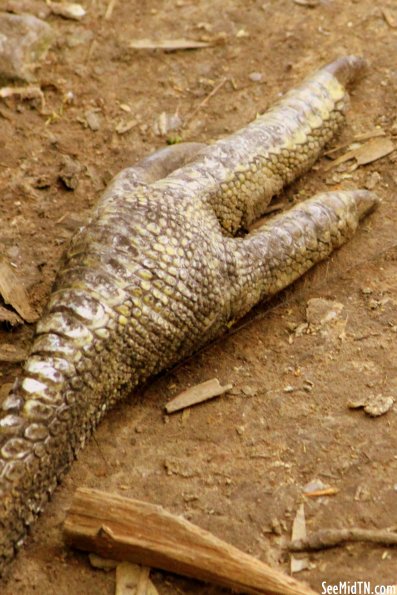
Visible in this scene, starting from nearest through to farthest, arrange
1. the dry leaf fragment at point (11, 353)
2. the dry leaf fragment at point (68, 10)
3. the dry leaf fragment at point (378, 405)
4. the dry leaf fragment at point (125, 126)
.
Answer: the dry leaf fragment at point (378, 405) → the dry leaf fragment at point (11, 353) → the dry leaf fragment at point (125, 126) → the dry leaf fragment at point (68, 10)

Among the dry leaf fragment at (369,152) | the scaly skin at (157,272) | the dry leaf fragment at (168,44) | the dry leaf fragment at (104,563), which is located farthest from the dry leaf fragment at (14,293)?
the dry leaf fragment at (168,44)

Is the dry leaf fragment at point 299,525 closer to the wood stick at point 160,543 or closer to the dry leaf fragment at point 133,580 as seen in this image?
the wood stick at point 160,543

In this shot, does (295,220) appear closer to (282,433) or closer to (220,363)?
(220,363)

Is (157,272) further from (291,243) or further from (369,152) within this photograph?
(369,152)

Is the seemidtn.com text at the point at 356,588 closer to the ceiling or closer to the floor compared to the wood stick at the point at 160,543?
closer to the floor

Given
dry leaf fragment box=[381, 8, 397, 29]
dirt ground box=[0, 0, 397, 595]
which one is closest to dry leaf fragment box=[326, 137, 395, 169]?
dirt ground box=[0, 0, 397, 595]

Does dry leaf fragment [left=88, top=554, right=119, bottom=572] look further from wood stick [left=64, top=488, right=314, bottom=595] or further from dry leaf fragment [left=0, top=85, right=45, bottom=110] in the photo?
dry leaf fragment [left=0, top=85, right=45, bottom=110]
